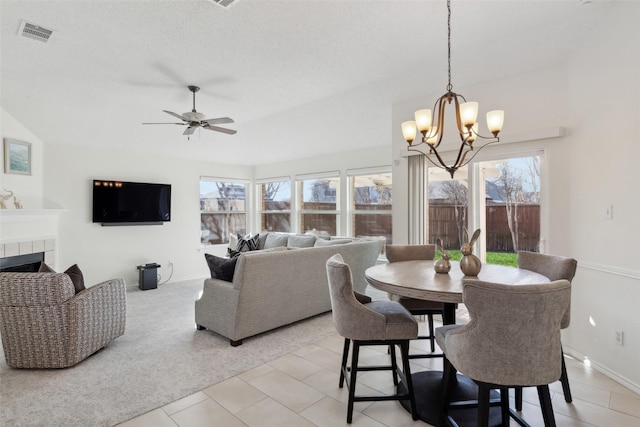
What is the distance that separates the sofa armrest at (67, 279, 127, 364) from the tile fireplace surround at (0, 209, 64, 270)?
203 centimetres

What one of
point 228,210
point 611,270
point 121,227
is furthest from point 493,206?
point 121,227

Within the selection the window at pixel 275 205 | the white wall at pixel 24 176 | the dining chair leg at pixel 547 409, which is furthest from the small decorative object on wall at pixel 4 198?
the dining chair leg at pixel 547 409

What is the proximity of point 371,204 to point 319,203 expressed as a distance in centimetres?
125

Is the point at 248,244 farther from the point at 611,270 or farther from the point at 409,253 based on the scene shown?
the point at 611,270

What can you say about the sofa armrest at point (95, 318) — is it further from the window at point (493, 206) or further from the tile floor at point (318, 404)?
the window at point (493, 206)

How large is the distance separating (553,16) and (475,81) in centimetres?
99

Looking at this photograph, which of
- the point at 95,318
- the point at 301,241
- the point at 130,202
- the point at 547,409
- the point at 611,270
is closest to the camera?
the point at 547,409

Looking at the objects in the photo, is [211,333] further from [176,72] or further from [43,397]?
[176,72]

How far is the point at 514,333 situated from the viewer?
1493mm

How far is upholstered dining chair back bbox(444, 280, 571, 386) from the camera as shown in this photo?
4.82ft

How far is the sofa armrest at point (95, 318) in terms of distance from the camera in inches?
110

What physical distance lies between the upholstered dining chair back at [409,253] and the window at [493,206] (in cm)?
51

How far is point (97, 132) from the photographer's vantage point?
5.05 metres

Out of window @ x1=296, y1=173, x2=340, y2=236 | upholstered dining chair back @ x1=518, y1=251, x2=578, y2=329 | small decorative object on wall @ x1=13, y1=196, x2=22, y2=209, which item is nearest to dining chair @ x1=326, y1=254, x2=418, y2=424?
upholstered dining chair back @ x1=518, y1=251, x2=578, y2=329
